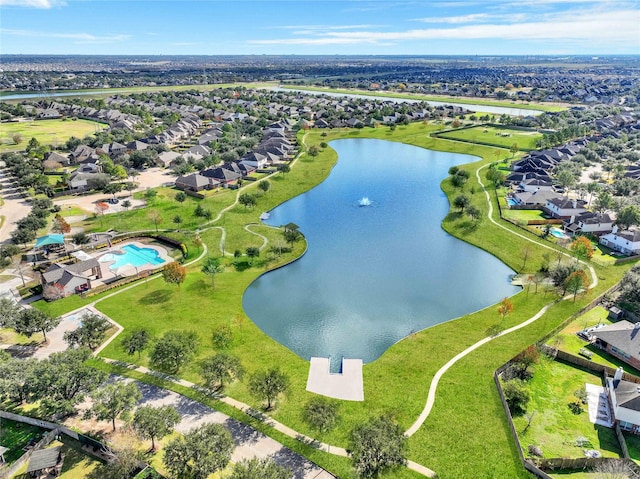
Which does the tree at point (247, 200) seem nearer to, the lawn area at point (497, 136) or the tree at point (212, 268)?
the tree at point (212, 268)

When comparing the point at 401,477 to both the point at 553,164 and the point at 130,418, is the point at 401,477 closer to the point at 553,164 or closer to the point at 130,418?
the point at 130,418

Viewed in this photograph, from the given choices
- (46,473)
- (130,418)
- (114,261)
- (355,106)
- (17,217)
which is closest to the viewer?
(46,473)

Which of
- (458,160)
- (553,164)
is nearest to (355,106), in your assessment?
(458,160)

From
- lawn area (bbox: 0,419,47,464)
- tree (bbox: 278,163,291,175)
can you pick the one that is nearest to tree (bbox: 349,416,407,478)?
lawn area (bbox: 0,419,47,464)

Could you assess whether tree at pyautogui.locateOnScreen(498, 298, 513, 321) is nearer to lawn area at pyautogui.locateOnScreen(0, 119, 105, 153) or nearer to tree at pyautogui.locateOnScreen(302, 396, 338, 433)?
tree at pyautogui.locateOnScreen(302, 396, 338, 433)

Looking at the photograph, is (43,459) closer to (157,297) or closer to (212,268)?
(157,297)

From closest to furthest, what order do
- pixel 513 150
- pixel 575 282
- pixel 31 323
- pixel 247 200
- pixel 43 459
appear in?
pixel 43 459 → pixel 31 323 → pixel 575 282 → pixel 247 200 → pixel 513 150

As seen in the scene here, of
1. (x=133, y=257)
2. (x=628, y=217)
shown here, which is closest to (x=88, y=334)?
→ (x=133, y=257)
